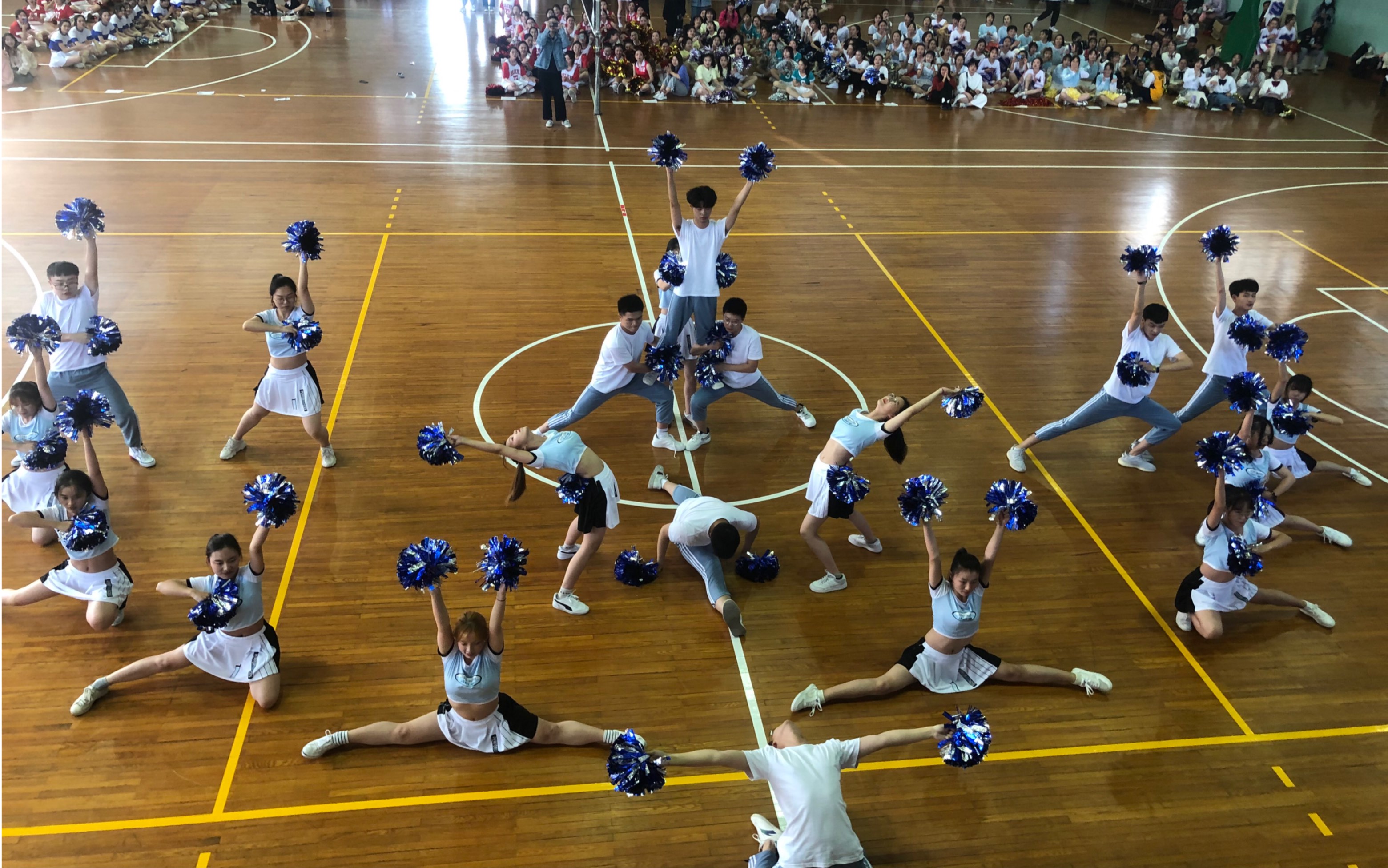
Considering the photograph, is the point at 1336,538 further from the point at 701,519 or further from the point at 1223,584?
the point at 701,519

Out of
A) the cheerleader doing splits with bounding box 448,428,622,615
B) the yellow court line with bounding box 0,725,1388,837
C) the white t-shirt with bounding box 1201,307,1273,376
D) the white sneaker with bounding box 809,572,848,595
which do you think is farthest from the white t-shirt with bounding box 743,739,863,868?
the white t-shirt with bounding box 1201,307,1273,376

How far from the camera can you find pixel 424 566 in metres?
5.43

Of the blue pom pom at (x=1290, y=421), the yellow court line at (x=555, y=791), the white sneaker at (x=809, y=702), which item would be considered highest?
the blue pom pom at (x=1290, y=421)

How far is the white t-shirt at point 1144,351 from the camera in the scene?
28.5 feet

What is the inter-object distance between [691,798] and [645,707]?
2.59 feet

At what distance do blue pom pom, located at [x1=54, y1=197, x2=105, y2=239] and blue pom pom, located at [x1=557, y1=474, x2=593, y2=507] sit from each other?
484 centimetres

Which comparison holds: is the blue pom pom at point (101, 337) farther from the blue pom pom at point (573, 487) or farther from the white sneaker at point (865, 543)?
the white sneaker at point (865, 543)

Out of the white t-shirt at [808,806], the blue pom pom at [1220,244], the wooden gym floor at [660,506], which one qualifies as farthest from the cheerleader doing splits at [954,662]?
the blue pom pom at [1220,244]

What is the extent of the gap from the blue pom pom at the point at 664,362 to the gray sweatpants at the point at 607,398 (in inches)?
6.3

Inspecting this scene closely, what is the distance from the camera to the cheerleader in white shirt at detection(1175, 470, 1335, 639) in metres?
7.12

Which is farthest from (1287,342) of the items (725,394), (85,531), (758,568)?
(85,531)

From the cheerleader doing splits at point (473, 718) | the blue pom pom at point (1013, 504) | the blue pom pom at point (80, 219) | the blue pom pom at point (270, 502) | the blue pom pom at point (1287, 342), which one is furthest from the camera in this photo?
the blue pom pom at point (1287, 342)

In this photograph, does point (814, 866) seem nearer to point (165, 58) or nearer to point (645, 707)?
point (645, 707)

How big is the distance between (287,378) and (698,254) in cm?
398
